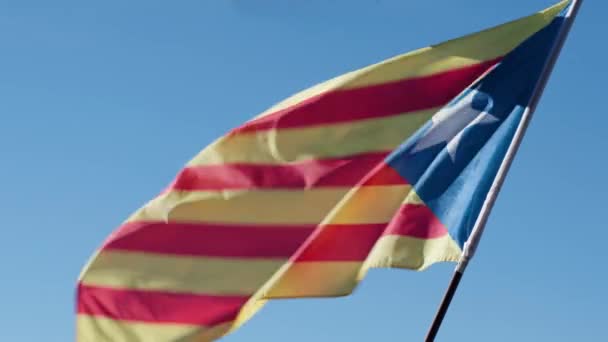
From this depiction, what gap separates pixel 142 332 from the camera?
19766mm

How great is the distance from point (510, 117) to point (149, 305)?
5880mm

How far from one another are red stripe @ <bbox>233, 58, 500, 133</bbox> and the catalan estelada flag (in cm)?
1

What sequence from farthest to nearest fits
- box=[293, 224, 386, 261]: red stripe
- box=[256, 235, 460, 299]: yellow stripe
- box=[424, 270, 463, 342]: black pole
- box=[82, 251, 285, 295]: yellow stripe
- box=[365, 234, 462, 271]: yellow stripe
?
1. box=[82, 251, 285, 295]: yellow stripe
2. box=[293, 224, 386, 261]: red stripe
3. box=[256, 235, 460, 299]: yellow stripe
4. box=[365, 234, 462, 271]: yellow stripe
5. box=[424, 270, 463, 342]: black pole

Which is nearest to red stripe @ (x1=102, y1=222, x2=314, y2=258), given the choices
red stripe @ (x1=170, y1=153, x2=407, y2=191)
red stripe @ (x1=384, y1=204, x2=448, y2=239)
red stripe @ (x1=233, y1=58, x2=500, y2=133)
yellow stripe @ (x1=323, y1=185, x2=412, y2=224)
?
yellow stripe @ (x1=323, y1=185, x2=412, y2=224)

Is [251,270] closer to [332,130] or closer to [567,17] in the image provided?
[332,130]

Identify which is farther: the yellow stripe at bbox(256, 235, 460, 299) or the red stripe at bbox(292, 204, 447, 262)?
the red stripe at bbox(292, 204, 447, 262)

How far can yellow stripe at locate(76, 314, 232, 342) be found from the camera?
1977 cm

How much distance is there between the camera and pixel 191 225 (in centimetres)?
2006

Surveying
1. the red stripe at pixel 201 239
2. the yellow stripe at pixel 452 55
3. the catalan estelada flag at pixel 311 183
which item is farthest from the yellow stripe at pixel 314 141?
the red stripe at pixel 201 239

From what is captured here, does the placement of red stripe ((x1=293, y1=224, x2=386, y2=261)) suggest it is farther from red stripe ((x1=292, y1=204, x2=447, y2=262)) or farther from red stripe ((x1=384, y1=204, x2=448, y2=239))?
red stripe ((x1=384, y1=204, x2=448, y2=239))

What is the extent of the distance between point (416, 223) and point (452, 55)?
101 inches

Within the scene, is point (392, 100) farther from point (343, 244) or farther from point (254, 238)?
point (254, 238)

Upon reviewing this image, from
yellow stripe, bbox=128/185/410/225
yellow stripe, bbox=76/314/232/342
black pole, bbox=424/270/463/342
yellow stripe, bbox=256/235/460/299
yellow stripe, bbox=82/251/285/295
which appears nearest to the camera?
black pole, bbox=424/270/463/342

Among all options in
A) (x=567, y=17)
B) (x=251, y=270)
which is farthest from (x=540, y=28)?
(x=251, y=270)
